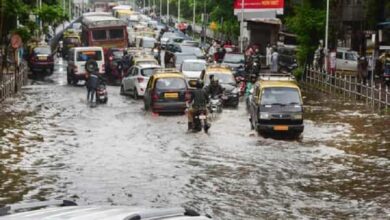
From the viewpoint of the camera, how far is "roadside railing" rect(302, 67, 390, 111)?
107 ft

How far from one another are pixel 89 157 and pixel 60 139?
360cm

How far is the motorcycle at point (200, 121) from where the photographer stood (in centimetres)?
2581

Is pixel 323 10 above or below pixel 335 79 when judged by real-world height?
above

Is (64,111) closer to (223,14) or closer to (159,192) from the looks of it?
(159,192)

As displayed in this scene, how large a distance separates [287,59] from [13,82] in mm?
21495

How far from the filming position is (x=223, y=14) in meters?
78.8

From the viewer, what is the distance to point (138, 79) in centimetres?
3638

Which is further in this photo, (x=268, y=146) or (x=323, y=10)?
(x=323, y=10)

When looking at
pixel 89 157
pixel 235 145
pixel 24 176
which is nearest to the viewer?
A: pixel 24 176

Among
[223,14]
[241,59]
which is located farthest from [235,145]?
[223,14]

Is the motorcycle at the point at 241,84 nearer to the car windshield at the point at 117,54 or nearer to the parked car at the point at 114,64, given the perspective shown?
the parked car at the point at 114,64

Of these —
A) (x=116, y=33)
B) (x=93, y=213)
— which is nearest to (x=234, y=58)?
(x=116, y=33)

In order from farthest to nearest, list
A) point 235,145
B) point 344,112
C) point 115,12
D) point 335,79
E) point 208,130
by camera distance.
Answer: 1. point 115,12
2. point 335,79
3. point 344,112
4. point 208,130
5. point 235,145

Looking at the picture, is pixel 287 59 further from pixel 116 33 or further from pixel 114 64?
pixel 114 64
